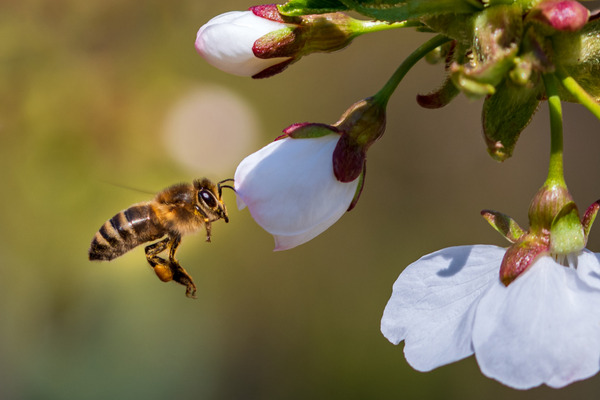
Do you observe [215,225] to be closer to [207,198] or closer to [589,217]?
[207,198]

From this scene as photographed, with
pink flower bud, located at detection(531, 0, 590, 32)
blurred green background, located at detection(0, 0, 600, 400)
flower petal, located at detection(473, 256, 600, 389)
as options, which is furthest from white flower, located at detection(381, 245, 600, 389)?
blurred green background, located at detection(0, 0, 600, 400)

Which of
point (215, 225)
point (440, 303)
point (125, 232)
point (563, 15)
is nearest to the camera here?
point (563, 15)

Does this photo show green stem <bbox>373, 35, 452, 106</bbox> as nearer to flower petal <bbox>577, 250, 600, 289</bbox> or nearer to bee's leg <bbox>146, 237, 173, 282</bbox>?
flower petal <bbox>577, 250, 600, 289</bbox>

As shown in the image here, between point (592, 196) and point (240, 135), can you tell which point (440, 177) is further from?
point (240, 135)

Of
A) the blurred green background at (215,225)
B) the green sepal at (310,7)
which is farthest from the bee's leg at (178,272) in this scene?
the blurred green background at (215,225)

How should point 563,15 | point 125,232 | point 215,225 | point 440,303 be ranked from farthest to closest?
point 215,225 < point 125,232 < point 440,303 < point 563,15

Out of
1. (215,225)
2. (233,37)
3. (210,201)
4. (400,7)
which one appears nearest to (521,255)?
(400,7)
